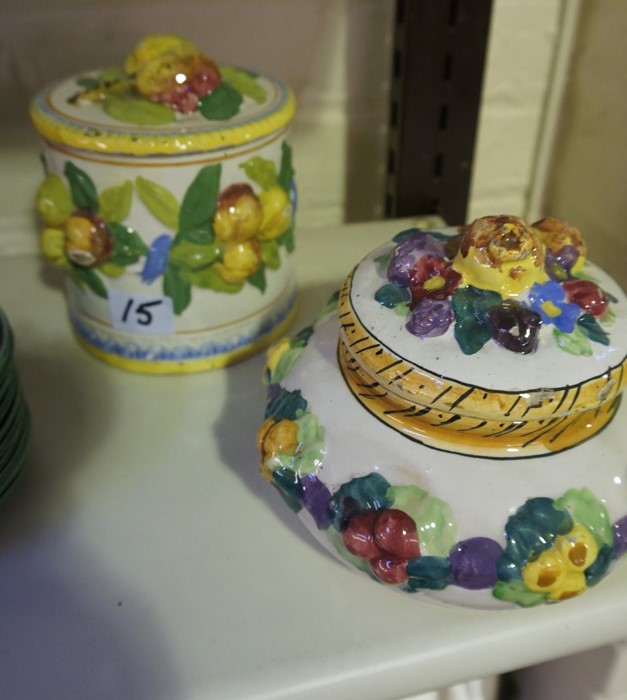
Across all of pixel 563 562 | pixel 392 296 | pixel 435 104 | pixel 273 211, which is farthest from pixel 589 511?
pixel 435 104

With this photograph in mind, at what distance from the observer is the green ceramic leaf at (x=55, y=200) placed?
1.55ft

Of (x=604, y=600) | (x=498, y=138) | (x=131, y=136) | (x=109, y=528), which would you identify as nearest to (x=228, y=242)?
(x=131, y=136)

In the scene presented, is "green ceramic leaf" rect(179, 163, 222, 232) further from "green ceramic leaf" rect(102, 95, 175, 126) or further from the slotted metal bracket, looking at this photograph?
the slotted metal bracket

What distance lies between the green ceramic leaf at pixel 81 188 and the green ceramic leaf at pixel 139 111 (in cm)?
4

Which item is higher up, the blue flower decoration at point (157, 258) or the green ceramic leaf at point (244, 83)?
the green ceramic leaf at point (244, 83)

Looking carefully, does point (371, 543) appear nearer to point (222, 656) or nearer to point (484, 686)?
point (222, 656)

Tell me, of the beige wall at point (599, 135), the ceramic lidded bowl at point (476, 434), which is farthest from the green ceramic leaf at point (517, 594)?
the beige wall at point (599, 135)

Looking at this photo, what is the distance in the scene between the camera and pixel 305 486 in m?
0.34

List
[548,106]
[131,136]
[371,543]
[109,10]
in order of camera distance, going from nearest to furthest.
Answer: [371,543] < [131,136] < [109,10] < [548,106]

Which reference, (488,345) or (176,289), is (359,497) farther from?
(176,289)

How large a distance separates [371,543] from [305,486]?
0.14 feet

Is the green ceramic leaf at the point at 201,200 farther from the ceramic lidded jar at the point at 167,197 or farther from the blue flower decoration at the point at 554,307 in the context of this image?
the blue flower decoration at the point at 554,307

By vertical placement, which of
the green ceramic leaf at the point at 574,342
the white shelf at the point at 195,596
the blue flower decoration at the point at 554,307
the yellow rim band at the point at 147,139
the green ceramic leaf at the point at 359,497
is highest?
the yellow rim band at the point at 147,139

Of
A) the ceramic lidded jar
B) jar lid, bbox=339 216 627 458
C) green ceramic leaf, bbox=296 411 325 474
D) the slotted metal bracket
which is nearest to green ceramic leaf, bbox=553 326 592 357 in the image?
jar lid, bbox=339 216 627 458
